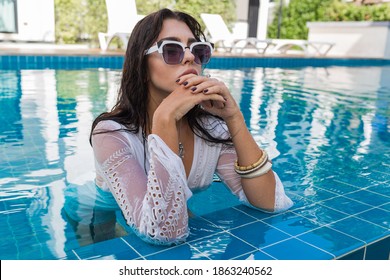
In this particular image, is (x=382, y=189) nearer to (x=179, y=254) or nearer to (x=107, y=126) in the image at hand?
(x=179, y=254)

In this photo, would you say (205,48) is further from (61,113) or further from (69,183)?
(61,113)

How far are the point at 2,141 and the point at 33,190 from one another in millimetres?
1142

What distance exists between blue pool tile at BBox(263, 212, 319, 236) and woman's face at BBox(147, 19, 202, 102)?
28.2 inches

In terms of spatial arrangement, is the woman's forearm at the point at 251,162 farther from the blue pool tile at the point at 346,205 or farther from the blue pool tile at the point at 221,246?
the blue pool tile at the point at 346,205

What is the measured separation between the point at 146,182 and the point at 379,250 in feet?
3.30

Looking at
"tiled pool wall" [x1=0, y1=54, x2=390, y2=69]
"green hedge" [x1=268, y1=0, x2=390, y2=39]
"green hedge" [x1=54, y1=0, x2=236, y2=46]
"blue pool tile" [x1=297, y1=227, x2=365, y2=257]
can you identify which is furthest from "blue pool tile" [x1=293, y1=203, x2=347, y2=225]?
"green hedge" [x1=268, y1=0, x2=390, y2=39]

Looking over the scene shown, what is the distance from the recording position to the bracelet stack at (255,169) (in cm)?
186

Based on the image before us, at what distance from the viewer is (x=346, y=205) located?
2.26 meters

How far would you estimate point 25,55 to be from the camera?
9273 mm

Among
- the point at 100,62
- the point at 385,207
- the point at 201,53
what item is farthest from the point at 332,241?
the point at 100,62

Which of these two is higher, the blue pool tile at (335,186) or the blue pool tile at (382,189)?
the blue pool tile at (382,189)

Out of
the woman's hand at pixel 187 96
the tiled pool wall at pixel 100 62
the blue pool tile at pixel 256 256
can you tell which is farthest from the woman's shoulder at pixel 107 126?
the tiled pool wall at pixel 100 62

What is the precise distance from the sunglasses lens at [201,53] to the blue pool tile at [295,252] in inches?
30.2

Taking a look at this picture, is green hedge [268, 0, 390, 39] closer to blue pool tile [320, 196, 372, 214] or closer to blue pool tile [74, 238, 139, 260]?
blue pool tile [320, 196, 372, 214]
